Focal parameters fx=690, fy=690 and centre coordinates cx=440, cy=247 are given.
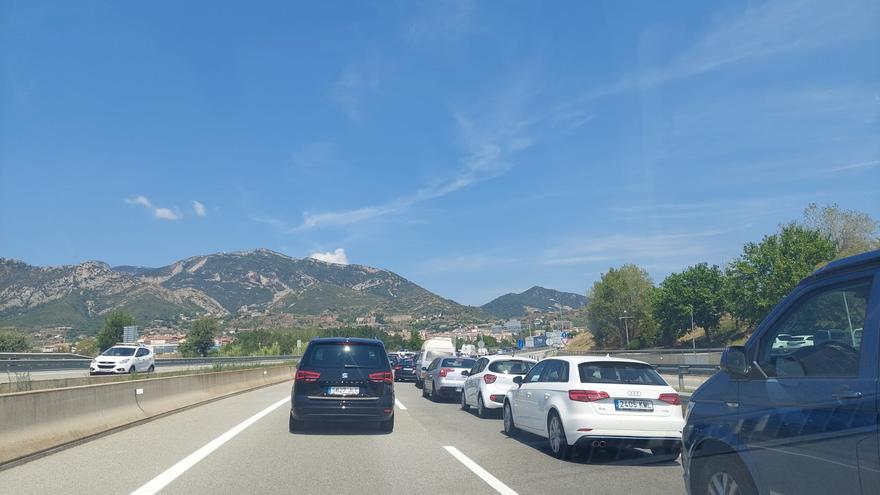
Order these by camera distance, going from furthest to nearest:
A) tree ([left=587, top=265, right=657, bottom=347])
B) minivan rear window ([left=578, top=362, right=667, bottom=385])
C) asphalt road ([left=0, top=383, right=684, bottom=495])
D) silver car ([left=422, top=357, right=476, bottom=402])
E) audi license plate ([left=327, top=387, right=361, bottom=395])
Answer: tree ([left=587, top=265, right=657, bottom=347]), silver car ([left=422, top=357, right=476, bottom=402]), audi license plate ([left=327, top=387, right=361, bottom=395]), minivan rear window ([left=578, top=362, right=667, bottom=385]), asphalt road ([left=0, top=383, right=684, bottom=495])

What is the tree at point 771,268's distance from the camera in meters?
75.8

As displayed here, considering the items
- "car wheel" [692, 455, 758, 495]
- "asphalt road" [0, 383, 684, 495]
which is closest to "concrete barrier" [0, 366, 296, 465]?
"asphalt road" [0, 383, 684, 495]

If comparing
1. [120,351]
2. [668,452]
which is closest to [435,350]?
[120,351]

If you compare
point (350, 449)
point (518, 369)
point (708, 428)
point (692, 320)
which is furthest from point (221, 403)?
point (692, 320)

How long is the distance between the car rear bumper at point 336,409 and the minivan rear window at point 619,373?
420 centimetres

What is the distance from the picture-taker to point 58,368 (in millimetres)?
40719

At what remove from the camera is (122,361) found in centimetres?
3497

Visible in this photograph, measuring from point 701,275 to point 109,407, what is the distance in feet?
321

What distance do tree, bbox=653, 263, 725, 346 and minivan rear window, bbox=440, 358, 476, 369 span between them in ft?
265

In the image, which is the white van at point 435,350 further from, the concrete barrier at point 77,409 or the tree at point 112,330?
the tree at point 112,330

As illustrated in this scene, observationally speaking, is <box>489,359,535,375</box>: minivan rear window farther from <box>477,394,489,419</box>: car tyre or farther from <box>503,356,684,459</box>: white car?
<box>503,356,684,459</box>: white car

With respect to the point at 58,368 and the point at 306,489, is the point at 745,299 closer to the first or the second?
the point at 58,368

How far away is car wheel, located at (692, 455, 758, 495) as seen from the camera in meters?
4.95

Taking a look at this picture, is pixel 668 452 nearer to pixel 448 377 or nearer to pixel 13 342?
pixel 448 377
